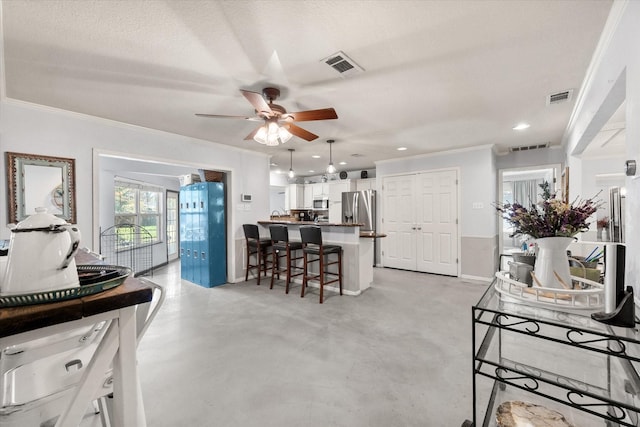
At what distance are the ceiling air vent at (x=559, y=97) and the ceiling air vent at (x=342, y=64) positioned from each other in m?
2.03

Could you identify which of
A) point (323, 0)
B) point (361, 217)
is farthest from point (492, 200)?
point (323, 0)

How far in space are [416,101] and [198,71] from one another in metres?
2.07

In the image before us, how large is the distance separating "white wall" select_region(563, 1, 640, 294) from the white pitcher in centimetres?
208

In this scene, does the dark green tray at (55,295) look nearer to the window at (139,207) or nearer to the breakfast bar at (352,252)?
the breakfast bar at (352,252)

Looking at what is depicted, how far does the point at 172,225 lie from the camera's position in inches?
259

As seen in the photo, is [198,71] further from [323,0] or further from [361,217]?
[361,217]

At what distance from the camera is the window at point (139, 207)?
5066mm

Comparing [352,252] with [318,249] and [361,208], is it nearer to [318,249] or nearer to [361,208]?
[318,249]

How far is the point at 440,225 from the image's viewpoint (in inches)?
195

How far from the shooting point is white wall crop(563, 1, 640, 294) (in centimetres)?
115

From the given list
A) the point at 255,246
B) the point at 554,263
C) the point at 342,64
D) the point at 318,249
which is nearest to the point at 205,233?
the point at 255,246

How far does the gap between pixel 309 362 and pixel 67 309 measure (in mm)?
1837

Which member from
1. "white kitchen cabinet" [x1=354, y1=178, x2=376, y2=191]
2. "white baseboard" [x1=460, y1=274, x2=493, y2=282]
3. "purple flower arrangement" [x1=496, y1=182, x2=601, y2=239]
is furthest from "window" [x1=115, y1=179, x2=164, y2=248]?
"white baseboard" [x1=460, y1=274, x2=493, y2=282]

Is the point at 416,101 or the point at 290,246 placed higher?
the point at 416,101
